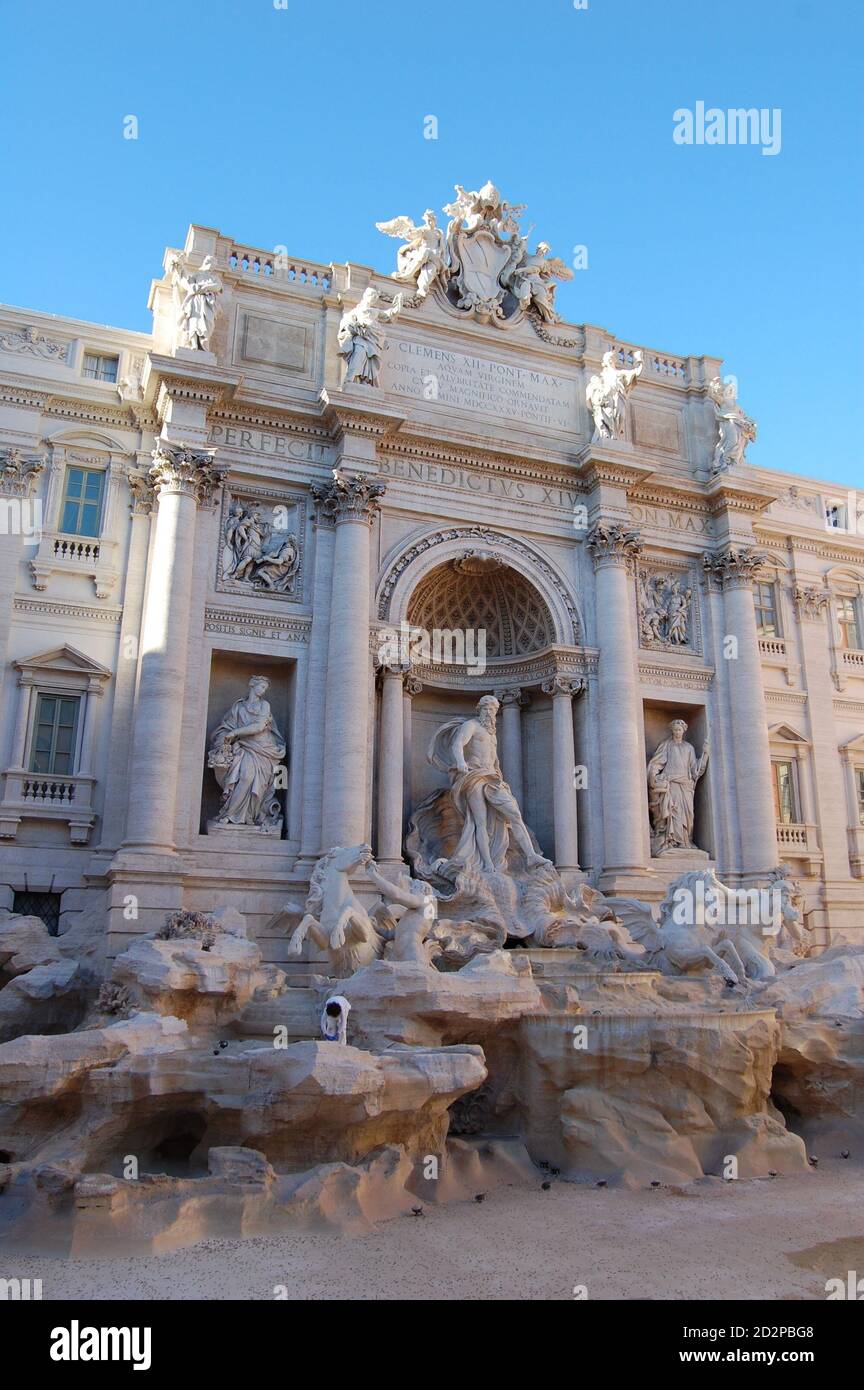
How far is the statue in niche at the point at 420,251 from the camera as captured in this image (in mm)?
21453

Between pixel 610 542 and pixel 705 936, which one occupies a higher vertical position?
pixel 610 542

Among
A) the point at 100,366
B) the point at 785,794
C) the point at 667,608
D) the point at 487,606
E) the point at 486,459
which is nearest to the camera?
the point at 100,366

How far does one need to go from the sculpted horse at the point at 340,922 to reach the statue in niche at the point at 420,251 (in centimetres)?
1264

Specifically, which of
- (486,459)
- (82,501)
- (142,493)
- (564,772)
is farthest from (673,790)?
(82,501)

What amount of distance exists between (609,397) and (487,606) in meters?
5.08

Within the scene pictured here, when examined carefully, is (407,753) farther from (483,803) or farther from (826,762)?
(826,762)

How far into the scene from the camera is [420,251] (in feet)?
70.9

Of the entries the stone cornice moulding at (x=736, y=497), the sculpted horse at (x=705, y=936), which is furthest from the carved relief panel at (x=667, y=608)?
the sculpted horse at (x=705, y=936)

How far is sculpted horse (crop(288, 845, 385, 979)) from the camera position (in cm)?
1373

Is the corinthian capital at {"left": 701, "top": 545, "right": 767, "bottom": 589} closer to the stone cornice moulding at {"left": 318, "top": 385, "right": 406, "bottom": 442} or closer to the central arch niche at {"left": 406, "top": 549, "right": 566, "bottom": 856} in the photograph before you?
the central arch niche at {"left": 406, "top": 549, "right": 566, "bottom": 856}

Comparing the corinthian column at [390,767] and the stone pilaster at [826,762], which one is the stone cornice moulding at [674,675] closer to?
the stone pilaster at [826,762]

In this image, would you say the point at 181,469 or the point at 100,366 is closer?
the point at 181,469

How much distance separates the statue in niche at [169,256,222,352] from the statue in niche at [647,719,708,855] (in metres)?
11.8
